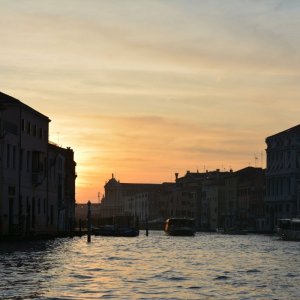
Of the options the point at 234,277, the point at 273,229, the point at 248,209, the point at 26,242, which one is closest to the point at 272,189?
the point at 273,229

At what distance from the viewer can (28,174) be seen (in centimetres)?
7012

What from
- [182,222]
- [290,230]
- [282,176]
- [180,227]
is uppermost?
[282,176]

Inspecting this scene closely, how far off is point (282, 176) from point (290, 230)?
4394cm

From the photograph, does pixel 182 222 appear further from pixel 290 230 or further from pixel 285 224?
pixel 290 230

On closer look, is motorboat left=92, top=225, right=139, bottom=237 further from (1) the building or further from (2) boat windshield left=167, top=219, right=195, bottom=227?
(1) the building

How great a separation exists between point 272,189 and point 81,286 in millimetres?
118120

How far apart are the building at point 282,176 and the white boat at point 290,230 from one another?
3549 centimetres

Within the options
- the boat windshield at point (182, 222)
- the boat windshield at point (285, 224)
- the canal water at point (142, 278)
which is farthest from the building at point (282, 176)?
the canal water at point (142, 278)

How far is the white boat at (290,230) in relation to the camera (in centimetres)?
9538

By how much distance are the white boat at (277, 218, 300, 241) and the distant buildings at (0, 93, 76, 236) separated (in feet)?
79.1

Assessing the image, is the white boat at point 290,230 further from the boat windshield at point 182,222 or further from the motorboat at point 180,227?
the boat windshield at point 182,222

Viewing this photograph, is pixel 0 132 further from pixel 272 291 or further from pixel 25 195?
pixel 272 291

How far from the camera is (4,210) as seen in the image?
61.8 meters

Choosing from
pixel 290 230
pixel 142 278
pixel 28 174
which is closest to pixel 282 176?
pixel 290 230
